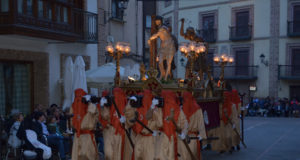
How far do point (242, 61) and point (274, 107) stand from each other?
16.5 feet

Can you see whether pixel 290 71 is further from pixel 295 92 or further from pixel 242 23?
pixel 242 23

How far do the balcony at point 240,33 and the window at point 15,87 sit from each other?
17.9 m

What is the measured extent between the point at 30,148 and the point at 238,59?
22215mm

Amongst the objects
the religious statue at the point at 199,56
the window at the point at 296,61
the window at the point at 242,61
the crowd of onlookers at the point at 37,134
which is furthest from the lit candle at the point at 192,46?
the window at the point at 242,61

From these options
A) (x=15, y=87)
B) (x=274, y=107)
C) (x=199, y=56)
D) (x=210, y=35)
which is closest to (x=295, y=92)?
(x=274, y=107)

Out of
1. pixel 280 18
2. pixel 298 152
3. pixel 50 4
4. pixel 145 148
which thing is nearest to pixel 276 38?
pixel 280 18

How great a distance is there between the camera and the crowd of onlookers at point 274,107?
23.3 metres

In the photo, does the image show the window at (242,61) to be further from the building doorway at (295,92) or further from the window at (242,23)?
the building doorway at (295,92)

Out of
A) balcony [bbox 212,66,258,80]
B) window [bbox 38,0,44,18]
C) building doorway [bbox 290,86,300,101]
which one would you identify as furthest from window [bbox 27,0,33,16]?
building doorway [bbox 290,86,300,101]

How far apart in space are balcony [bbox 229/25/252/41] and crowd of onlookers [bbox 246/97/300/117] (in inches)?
187

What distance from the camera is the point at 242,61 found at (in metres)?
27.5

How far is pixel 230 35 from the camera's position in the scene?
27.7 metres

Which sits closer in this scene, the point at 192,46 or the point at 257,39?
the point at 192,46

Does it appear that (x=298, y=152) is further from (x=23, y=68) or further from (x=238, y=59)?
(x=238, y=59)
